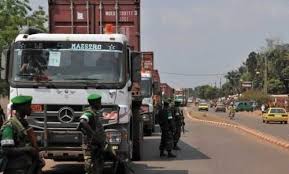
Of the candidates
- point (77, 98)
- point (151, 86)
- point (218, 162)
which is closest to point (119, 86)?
point (77, 98)

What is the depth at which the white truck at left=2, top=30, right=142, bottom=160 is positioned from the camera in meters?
12.7

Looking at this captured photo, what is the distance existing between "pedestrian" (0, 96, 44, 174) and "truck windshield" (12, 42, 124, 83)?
5.42 metres

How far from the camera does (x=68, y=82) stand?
12.9 metres

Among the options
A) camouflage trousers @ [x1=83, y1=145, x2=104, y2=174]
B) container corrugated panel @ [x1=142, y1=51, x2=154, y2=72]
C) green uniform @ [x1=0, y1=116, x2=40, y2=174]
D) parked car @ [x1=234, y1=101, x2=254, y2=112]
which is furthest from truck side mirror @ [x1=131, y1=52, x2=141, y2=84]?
parked car @ [x1=234, y1=101, x2=254, y2=112]

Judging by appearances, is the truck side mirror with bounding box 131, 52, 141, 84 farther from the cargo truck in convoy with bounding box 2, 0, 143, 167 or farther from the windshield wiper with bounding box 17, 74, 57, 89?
the windshield wiper with bounding box 17, 74, 57, 89

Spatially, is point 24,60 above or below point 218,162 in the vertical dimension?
above

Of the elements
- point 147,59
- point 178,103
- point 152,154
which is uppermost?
point 147,59

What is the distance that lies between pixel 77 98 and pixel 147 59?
18.4 meters

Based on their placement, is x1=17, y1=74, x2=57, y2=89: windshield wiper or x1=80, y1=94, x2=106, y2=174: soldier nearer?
x1=80, y1=94, x2=106, y2=174: soldier

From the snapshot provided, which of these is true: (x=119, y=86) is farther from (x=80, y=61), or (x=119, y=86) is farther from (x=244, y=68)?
(x=244, y=68)

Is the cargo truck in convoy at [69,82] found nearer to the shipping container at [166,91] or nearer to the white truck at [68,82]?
the white truck at [68,82]

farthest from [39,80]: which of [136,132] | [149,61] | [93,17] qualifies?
[149,61]

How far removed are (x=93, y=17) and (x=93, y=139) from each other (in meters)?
6.83

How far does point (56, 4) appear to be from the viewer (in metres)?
16.2
